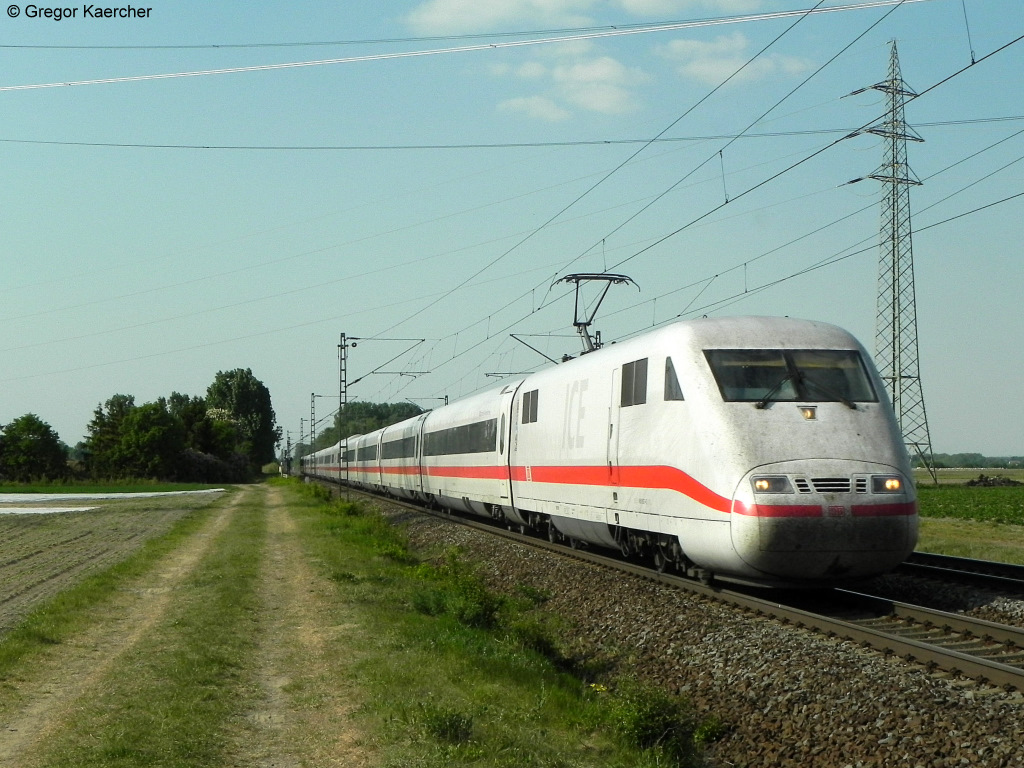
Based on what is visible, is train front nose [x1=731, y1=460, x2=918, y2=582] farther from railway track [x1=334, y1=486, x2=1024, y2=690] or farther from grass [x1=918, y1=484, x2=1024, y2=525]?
grass [x1=918, y1=484, x2=1024, y2=525]

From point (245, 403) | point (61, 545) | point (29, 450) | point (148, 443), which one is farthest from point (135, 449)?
point (61, 545)

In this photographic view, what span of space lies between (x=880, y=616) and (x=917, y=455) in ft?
125

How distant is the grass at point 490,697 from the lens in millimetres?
6961

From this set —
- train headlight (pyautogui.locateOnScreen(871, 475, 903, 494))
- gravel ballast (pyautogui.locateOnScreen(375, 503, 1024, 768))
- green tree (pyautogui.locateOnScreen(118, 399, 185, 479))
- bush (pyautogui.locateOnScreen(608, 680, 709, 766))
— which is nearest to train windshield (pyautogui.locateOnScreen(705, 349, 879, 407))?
train headlight (pyautogui.locateOnScreen(871, 475, 903, 494))

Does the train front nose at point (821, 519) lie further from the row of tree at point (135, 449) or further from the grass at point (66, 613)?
the row of tree at point (135, 449)

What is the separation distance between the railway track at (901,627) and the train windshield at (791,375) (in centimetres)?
235

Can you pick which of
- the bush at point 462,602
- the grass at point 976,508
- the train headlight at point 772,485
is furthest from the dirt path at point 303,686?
the grass at point 976,508

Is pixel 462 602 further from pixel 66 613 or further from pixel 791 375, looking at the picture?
pixel 791 375

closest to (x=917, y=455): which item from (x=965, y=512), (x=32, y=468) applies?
(x=965, y=512)

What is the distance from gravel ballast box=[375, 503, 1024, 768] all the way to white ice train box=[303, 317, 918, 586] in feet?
3.12

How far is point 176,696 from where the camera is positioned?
8.13m

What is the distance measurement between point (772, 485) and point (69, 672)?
7.09 meters

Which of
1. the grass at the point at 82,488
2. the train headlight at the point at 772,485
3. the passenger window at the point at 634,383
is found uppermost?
the passenger window at the point at 634,383

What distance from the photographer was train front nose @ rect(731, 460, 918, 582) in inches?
428
